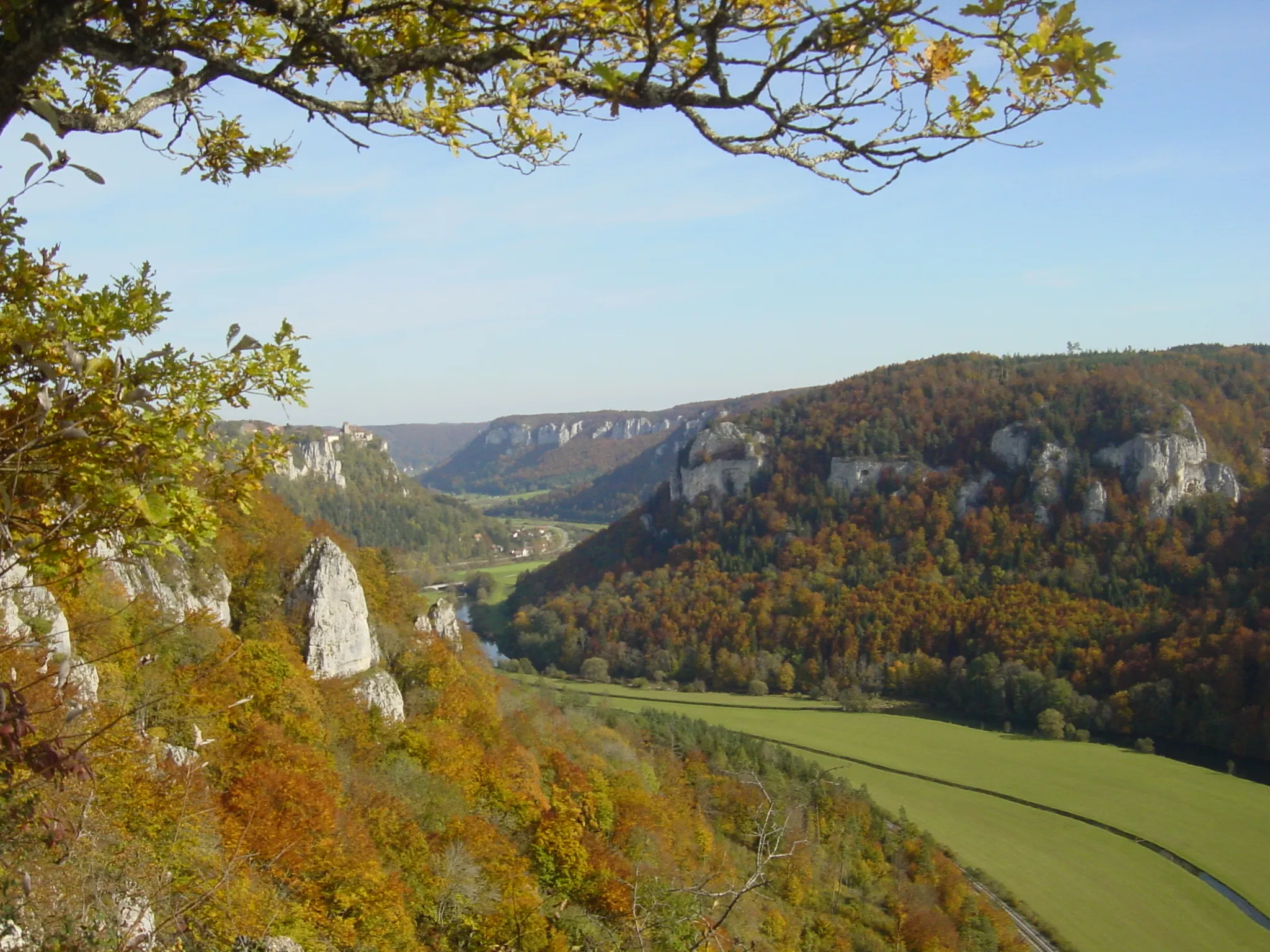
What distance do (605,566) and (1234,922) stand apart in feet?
284

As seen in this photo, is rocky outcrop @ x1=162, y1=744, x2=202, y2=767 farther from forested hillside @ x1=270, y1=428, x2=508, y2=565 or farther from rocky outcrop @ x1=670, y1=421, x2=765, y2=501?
forested hillside @ x1=270, y1=428, x2=508, y2=565

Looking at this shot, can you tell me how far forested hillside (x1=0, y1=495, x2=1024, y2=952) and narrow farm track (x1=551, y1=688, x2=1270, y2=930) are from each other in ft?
31.9

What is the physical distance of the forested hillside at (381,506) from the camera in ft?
430

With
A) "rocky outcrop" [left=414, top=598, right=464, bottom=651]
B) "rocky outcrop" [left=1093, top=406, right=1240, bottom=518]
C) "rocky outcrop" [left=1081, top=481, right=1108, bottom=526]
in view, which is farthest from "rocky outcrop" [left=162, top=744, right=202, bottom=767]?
"rocky outcrop" [left=1093, top=406, right=1240, bottom=518]

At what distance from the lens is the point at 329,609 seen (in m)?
26.3

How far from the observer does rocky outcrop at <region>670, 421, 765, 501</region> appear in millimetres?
112875

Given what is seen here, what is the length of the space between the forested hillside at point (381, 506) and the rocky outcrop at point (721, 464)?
4652 centimetres

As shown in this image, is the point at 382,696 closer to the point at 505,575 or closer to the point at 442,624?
the point at 442,624

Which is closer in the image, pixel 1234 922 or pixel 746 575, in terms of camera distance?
pixel 1234 922

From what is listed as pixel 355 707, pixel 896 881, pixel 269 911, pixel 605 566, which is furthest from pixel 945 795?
pixel 605 566

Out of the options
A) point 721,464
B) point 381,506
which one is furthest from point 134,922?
point 381,506

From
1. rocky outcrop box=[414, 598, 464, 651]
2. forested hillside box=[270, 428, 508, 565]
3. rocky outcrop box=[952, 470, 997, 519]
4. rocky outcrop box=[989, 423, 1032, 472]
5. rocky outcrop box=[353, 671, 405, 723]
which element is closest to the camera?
rocky outcrop box=[353, 671, 405, 723]

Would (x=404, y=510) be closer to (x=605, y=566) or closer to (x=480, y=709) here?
(x=605, y=566)

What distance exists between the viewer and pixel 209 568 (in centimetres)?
2420
